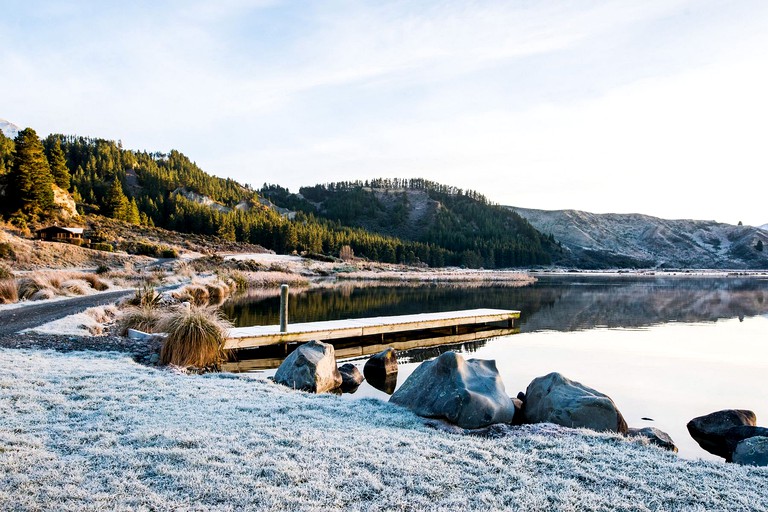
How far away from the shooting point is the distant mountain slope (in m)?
143

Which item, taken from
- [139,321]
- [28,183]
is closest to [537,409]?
[139,321]

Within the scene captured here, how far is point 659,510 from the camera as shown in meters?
4.23

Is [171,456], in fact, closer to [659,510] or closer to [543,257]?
[659,510]

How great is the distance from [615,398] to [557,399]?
344cm

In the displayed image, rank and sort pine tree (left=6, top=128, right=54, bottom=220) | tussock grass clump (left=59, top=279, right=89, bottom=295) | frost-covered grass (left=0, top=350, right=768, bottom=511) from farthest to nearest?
pine tree (left=6, top=128, right=54, bottom=220)
tussock grass clump (left=59, top=279, right=89, bottom=295)
frost-covered grass (left=0, top=350, right=768, bottom=511)

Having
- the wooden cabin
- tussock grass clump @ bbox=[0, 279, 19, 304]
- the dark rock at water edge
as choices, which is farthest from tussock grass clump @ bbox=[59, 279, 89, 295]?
the wooden cabin

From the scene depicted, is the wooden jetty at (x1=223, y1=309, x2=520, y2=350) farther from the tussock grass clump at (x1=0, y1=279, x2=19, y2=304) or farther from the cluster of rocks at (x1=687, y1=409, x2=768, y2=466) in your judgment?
the cluster of rocks at (x1=687, y1=409, x2=768, y2=466)

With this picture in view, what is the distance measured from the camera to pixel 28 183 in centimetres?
4691

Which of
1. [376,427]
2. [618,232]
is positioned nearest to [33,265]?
[376,427]

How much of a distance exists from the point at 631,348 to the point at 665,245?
185m

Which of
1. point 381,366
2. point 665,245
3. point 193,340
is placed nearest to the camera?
point 193,340

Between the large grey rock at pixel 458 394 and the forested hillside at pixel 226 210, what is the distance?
49.4 m

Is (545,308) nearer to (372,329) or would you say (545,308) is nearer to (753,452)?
(372,329)

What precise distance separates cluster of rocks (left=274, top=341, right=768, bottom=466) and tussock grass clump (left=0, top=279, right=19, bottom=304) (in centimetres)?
1596
